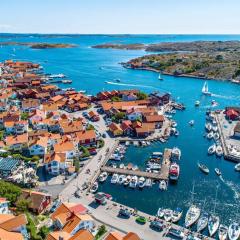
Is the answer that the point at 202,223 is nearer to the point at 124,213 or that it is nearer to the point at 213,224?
the point at 213,224

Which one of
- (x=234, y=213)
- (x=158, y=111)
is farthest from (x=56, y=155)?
(x=158, y=111)

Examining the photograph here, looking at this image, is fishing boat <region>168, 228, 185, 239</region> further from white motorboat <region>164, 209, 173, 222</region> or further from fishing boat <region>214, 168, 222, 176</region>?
fishing boat <region>214, 168, 222, 176</region>

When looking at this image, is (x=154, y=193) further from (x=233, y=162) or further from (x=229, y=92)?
(x=229, y=92)

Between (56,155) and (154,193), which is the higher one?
(56,155)

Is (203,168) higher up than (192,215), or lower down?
higher up

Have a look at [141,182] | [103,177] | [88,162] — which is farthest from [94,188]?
[88,162]
